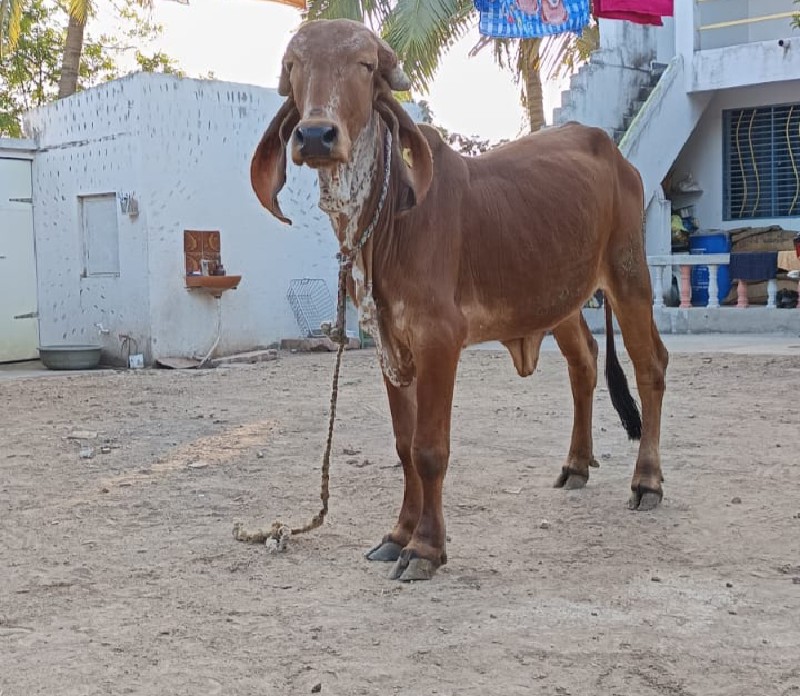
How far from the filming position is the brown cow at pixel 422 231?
3.56 m

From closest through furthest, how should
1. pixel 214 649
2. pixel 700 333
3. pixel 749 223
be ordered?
pixel 214 649
pixel 700 333
pixel 749 223

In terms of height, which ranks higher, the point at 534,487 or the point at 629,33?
the point at 629,33

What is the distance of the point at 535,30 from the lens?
42.6ft

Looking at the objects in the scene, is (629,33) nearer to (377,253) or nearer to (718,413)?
(718,413)

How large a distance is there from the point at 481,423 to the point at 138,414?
2.79 m

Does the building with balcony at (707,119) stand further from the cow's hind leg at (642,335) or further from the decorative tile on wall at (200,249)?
the cow's hind leg at (642,335)

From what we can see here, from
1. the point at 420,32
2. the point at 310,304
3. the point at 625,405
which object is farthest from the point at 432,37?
the point at 625,405

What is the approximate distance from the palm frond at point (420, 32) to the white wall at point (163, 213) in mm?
1855

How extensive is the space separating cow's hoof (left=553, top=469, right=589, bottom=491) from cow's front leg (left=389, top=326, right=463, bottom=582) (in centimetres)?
139

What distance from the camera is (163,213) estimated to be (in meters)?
11.7

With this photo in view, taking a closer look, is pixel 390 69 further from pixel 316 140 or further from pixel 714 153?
pixel 714 153

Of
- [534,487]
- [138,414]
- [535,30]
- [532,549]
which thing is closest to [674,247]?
[535,30]

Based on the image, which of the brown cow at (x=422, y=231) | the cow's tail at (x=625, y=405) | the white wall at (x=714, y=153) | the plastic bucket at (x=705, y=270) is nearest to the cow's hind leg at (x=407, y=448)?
the brown cow at (x=422, y=231)

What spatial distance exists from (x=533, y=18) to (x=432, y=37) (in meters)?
1.40
